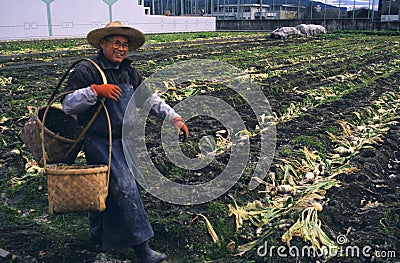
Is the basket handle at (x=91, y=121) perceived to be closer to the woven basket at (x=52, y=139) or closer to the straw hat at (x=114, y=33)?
the woven basket at (x=52, y=139)

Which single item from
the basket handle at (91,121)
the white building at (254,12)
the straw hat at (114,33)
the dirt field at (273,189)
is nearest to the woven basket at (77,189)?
the basket handle at (91,121)

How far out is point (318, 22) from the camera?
28.8 m

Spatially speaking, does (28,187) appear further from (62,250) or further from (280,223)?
(280,223)

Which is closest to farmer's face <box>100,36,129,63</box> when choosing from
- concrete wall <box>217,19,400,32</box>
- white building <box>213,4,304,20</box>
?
concrete wall <box>217,19,400,32</box>

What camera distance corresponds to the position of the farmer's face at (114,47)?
2.81 metres

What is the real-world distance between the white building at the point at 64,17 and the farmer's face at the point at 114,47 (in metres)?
20.0

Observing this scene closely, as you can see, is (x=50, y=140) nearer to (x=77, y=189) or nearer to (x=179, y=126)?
(x=77, y=189)

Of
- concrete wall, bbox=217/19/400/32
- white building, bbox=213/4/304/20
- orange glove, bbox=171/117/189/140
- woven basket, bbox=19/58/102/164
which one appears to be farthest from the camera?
white building, bbox=213/4/304/20

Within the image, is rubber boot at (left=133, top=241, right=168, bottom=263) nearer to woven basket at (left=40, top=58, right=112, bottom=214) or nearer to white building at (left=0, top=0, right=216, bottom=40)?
woven basket at (left=40, top=58, right=112, bottom=214)

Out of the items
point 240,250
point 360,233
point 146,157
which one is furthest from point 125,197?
point 146,157

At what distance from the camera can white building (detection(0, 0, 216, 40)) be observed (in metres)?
21.2

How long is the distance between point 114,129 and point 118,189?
0.36 meters

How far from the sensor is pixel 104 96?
2.57 metres

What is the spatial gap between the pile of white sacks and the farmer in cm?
1973
